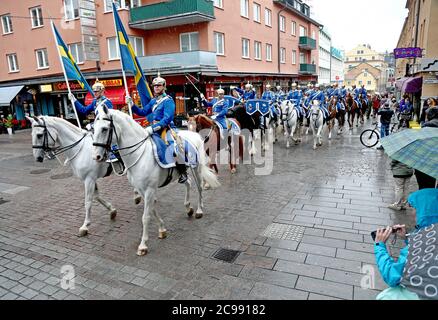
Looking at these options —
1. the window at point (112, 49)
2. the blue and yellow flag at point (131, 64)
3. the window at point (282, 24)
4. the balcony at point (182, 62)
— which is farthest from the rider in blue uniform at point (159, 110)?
the window at point (282, 24)

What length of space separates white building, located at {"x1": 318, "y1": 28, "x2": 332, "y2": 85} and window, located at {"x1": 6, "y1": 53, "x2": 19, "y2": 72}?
155ft

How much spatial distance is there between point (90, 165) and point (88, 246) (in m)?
1.55

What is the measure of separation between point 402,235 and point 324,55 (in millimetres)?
65035

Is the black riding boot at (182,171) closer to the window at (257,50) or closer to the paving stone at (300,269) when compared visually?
the paving stone at (300,269)

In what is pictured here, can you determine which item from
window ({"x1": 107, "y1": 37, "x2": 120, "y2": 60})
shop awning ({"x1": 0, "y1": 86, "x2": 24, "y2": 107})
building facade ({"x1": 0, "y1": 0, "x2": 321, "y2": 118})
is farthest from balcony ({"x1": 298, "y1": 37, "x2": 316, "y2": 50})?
shop awning ({"x1": 0, "y1": 86, "x2": 24, "y2": 107})

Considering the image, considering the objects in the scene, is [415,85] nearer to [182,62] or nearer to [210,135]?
[182,62]

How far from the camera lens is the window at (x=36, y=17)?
24.8m

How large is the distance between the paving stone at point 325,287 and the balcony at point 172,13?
765 inches

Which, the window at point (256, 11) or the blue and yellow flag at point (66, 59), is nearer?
the blue and yellow flag at point (66, 59)

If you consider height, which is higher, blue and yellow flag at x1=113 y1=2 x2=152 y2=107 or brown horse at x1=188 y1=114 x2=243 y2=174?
blue and yellow flag at x1=113 y1=2 x2=152 y2=107

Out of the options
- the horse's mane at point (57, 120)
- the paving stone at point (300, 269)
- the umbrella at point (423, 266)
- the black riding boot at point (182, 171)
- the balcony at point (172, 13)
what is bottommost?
the paving stone at point (300, 269)

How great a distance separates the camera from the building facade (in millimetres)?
20656

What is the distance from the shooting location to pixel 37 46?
2536 centimetres

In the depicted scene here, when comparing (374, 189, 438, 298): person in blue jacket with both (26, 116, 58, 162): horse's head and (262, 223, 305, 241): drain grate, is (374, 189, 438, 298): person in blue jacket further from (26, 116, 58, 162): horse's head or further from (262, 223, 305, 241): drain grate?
(26, 116, 58, 162): horse's head
